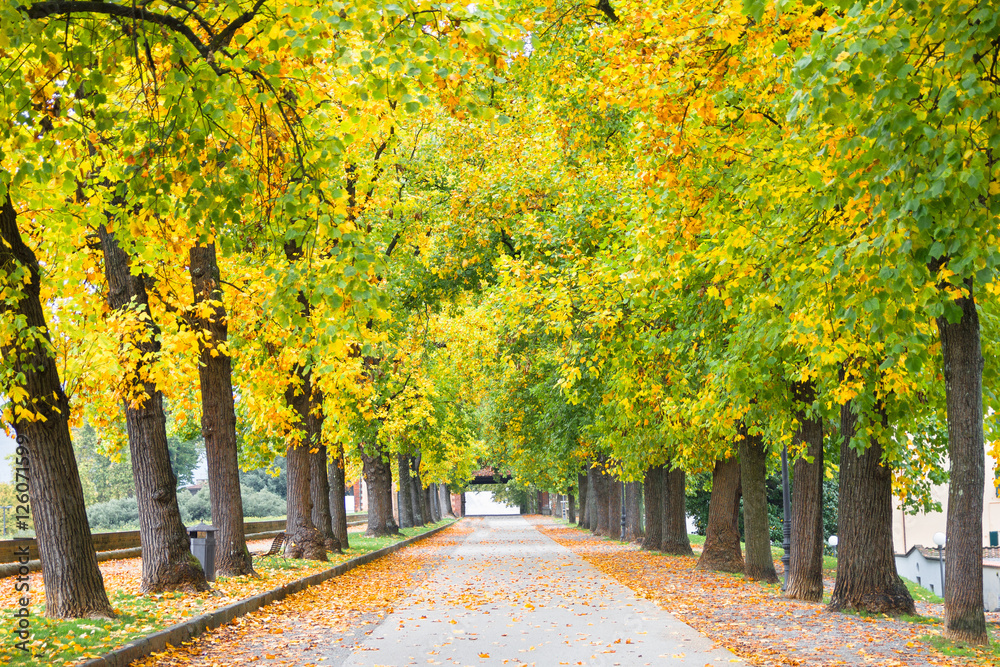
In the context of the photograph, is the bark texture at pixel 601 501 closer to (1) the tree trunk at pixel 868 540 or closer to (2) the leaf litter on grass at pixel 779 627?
(2) the leaf litter on grass at pixel 779 627

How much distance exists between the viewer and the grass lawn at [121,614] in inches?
308

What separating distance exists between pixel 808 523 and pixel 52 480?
10559mm

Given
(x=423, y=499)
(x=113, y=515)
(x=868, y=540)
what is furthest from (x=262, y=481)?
(x=868, y=540)

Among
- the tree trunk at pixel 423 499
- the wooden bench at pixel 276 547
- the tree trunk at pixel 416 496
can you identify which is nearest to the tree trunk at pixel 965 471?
the wooden bench at pixel 276 547

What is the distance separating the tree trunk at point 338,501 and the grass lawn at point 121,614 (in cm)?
771

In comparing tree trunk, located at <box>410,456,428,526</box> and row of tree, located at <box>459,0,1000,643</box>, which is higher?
row of tree, located at <box>459,0,1000,643</box>

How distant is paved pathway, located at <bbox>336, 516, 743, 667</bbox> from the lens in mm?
8938

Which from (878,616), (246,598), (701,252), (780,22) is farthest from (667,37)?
(246,598)

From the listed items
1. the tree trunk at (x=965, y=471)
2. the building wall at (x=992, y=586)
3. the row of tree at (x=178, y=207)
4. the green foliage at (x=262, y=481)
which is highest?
the row of tree at (x=178, y=207)

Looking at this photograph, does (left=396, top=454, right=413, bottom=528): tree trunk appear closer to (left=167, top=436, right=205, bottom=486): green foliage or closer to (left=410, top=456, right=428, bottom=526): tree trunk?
(left=410, top=456, right=428, bottom=526): tree trunk

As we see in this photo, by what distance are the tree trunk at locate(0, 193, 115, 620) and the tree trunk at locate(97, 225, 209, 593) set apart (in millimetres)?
2602

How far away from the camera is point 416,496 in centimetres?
5322

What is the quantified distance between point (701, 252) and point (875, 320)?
15.9 feet

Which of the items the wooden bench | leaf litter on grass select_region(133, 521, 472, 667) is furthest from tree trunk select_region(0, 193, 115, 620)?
the wooden bench
